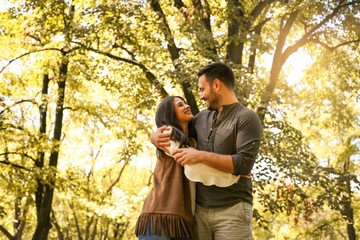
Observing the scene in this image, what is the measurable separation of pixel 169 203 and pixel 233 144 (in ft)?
2.09

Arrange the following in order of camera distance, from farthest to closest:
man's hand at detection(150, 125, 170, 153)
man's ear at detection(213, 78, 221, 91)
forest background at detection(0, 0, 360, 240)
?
forest background at detection(0, 0, 360, 240) < man's ear at detection(213, 78, 221, 91) < man's hand at detection(150, 125, 170, 153)

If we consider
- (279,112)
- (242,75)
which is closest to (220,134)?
(242,75)

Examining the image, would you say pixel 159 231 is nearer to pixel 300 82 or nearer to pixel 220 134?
pixel 220 134

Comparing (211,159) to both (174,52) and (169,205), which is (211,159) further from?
(174,52)

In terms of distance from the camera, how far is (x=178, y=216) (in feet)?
9.34

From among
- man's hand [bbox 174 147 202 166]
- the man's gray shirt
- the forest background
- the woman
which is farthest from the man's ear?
the forest background

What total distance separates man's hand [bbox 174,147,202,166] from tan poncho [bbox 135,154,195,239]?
217 millimetres

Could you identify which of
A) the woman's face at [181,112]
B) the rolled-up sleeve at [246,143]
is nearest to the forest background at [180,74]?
the woman's face at [181,112]

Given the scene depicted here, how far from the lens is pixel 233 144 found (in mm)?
2900

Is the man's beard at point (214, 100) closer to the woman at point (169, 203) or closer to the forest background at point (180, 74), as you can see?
the woman at point (169, 203)

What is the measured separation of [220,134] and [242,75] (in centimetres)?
494

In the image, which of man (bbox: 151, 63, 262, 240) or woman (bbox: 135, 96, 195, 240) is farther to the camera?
woman (bbox: 135, 96, 195, 240)

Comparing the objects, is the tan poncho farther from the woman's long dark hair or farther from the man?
the woman's long dark hair

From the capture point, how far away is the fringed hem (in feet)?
9.21
